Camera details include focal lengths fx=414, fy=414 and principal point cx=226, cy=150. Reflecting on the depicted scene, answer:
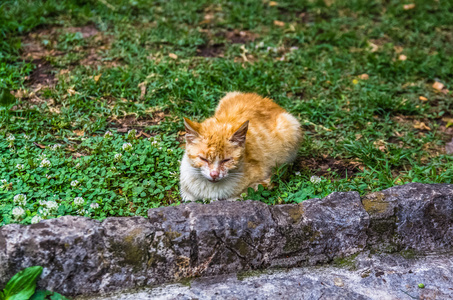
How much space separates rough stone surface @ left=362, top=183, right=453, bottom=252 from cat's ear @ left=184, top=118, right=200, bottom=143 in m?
1.55

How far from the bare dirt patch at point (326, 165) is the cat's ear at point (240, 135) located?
1.09 metres

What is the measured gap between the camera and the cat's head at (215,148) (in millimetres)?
3645

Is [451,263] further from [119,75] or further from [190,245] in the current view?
[119,75]

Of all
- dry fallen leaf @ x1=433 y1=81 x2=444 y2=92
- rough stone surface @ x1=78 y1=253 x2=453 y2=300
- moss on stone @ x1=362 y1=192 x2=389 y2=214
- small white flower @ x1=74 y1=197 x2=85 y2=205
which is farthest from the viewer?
dry fallen leaf @ x1=433 y1=81 x2=444 y2=92

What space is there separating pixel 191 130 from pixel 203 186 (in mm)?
553

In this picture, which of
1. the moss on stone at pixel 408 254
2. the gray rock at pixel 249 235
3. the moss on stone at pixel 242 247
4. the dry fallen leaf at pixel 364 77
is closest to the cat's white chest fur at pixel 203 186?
the gray rock at pixel 249 235

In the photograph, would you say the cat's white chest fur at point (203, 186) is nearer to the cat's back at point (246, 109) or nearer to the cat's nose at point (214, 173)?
the cat's nose at point (214, 173)

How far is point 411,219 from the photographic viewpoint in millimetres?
3385

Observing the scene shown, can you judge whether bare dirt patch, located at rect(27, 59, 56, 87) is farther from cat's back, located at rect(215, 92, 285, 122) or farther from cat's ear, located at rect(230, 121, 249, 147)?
cat's ear, located at rect(230, 121, 249, 147)

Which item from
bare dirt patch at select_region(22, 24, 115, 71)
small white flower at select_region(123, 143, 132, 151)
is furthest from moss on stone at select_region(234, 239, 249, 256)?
bare dirt patch at select_region(22, 24, 115, 71)

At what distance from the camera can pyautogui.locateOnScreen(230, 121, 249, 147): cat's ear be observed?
3.64 m

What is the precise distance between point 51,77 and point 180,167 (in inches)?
104

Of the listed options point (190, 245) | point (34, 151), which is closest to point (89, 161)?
point (34, 151)

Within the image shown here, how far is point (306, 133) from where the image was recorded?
520 centimetres
